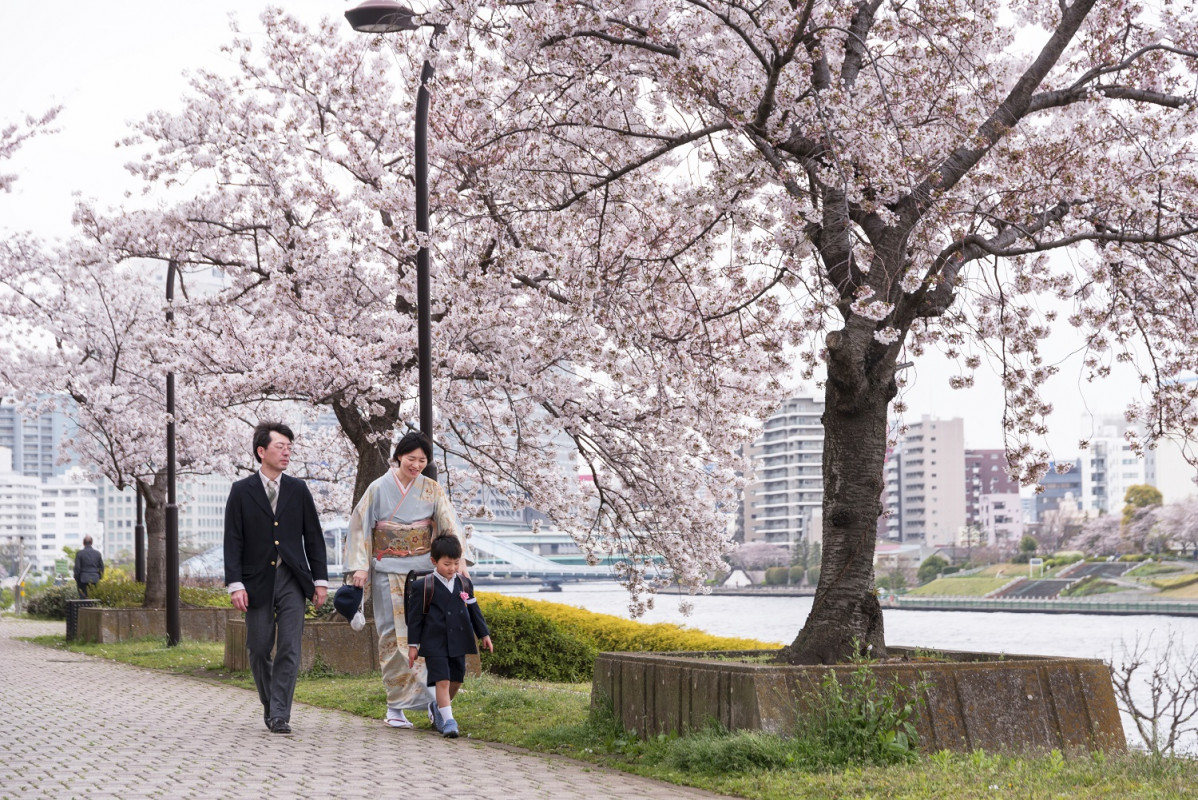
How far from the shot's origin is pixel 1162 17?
28.2 feet

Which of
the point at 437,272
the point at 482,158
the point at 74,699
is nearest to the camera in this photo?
the point at 482,158

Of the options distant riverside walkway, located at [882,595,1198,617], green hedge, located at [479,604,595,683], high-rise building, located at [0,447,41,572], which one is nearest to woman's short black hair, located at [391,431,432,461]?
green hedge, located at [479,604,595,683]

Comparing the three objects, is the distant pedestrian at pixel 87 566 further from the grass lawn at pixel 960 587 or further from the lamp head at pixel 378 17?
the grass lawn at pixel 960 587

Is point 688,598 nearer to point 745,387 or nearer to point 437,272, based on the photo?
point 745,387

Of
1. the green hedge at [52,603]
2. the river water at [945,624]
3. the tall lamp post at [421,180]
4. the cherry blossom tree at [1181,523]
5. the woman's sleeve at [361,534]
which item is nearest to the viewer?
the woman's sleeve at [361,534]

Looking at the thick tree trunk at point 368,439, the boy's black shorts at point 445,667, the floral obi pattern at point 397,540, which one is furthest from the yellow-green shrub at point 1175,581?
Result: the boy's black shorts at point 445,667

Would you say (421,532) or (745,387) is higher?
(745,387)

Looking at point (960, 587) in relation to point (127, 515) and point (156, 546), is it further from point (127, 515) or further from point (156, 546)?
point (127, 515)

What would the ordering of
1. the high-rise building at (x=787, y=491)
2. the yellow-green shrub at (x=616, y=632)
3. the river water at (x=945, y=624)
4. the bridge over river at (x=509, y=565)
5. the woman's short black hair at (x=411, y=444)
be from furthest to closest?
the high-rise building at (x=787, y=491) < the river water at (x=945, y=624) < the bridge over river at (x=509, y=565) < the yellow-green shrub at (x=616, y=632) < the woman's short black hair at (x=411, y=444)

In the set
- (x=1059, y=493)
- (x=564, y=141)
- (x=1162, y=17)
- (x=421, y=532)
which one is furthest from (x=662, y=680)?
(x=1059, y=493)

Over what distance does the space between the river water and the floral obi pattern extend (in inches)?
1143

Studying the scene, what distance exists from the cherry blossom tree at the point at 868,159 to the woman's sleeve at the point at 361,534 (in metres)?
2.45

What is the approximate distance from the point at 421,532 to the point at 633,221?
5501mm

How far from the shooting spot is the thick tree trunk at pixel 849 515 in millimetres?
7633
